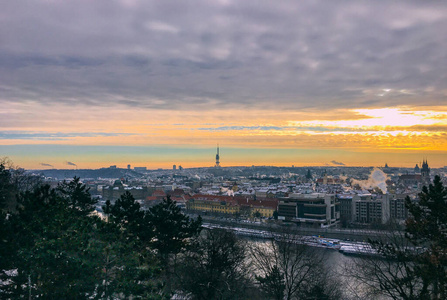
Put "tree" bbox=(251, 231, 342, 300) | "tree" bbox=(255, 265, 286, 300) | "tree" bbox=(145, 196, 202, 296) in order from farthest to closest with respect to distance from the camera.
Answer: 1. "tree" bbox=(145, 196, 202, 296)
2. "tree" bbox=(251, 231, 342, 300)
3. "tree" bbox=(255, 265, 286, 300)

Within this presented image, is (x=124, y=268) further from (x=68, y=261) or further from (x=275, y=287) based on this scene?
(x=275, y=287)

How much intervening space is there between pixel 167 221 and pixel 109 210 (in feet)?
5.04

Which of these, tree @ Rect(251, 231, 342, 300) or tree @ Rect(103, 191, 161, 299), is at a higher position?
tree @ Rect(103, 191, 161, 299)

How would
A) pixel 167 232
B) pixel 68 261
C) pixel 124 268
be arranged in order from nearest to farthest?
pixel 68 261 < pixel 124 268 < pixel 167 232

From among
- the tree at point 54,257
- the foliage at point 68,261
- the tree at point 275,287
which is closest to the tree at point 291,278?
the tree at point 275,287

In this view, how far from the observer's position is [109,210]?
9.53 meters

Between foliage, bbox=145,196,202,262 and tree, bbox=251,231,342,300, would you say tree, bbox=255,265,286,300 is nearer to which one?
tree, bbox=251,231,342,300

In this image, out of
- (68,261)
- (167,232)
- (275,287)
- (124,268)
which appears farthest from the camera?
(167,232)

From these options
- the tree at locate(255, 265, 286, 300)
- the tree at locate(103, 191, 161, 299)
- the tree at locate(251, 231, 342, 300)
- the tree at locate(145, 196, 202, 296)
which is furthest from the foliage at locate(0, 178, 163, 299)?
the tree at locate(251, 231, 342, 300)

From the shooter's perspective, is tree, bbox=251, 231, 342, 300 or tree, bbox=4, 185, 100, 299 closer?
tree, bbox=4, 185, 100, 299

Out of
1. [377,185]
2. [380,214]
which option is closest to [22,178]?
[380,214]

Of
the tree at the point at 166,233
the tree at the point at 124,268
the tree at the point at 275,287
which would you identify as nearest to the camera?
the tree at the point at 124,268

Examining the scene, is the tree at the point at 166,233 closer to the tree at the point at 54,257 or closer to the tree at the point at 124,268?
the tree at the point at 124,268

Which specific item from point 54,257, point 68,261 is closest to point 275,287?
point 68,261
